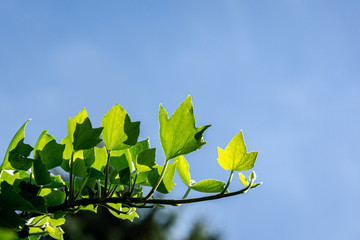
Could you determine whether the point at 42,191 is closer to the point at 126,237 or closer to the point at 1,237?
the point at 1,237

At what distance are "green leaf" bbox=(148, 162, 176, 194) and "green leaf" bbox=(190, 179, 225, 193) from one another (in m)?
0.02

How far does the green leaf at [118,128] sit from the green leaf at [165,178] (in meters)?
0.03

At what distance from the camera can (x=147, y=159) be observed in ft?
0.83

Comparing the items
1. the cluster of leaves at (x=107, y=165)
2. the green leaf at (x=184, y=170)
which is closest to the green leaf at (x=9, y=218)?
the cluster of leaves at (x=107, y=165)

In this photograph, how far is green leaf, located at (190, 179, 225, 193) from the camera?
0.27 metres

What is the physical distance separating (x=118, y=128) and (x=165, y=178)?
0.17 feet

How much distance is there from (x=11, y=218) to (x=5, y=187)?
2 centimetres

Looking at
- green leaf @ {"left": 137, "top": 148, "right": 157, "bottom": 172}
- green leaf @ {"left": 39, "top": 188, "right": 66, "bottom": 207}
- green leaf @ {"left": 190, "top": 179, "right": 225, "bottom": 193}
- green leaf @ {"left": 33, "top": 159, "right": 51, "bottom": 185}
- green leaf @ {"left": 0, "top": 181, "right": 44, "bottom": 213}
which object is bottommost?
green leaf @ {"left": 0, "top": 181, "right": 44, "bottom": 213}

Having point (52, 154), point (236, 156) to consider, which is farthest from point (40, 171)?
point (236, 156)

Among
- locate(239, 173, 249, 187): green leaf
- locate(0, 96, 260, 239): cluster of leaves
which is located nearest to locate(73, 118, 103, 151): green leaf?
locate(0, 96, 260, 239): cluster of leaves

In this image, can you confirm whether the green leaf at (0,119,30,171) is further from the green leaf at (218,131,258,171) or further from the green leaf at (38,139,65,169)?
the green leaf at (218,131,258,171)

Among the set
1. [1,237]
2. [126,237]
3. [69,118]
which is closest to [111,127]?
[69,118]

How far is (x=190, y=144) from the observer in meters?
0.24

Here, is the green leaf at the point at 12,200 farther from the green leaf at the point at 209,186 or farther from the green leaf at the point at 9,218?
the green leaf at the point at 209,186
